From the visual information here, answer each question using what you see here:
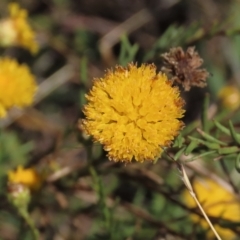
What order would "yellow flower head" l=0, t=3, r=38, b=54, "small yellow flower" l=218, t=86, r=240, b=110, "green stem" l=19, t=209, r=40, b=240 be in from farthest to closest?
1. "small yellow flower" l=218, t=86, r=240, b=110
2. "yellow flower head" l=0, t=3, r=38, b=54
3. "green stem" l=19, t=209, r=40, b=240

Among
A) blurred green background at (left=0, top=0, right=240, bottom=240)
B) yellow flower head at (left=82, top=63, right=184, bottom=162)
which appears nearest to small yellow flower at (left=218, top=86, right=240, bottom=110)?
blurred green background at (left=0, top=0, right=240, bottom=240)

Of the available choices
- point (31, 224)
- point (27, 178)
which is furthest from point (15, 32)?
point (31, 224)

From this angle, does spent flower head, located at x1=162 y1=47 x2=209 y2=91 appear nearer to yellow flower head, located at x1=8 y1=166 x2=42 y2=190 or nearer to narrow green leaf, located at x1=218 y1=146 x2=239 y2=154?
narrow green leaf, located at x1=218 y1=146 x2=239 y2=154

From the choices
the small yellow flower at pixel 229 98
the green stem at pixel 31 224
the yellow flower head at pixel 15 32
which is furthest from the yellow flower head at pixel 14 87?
the small yellow flower at pixel 229 98

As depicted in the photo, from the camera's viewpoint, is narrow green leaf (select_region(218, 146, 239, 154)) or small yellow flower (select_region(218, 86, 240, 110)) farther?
small yellow flower (select_region(218, 86, 240, 110))

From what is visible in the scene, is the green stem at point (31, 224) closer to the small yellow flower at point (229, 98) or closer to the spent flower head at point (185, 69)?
the spent flower head at point (185, 69)

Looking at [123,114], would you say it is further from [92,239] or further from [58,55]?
[58,55]
